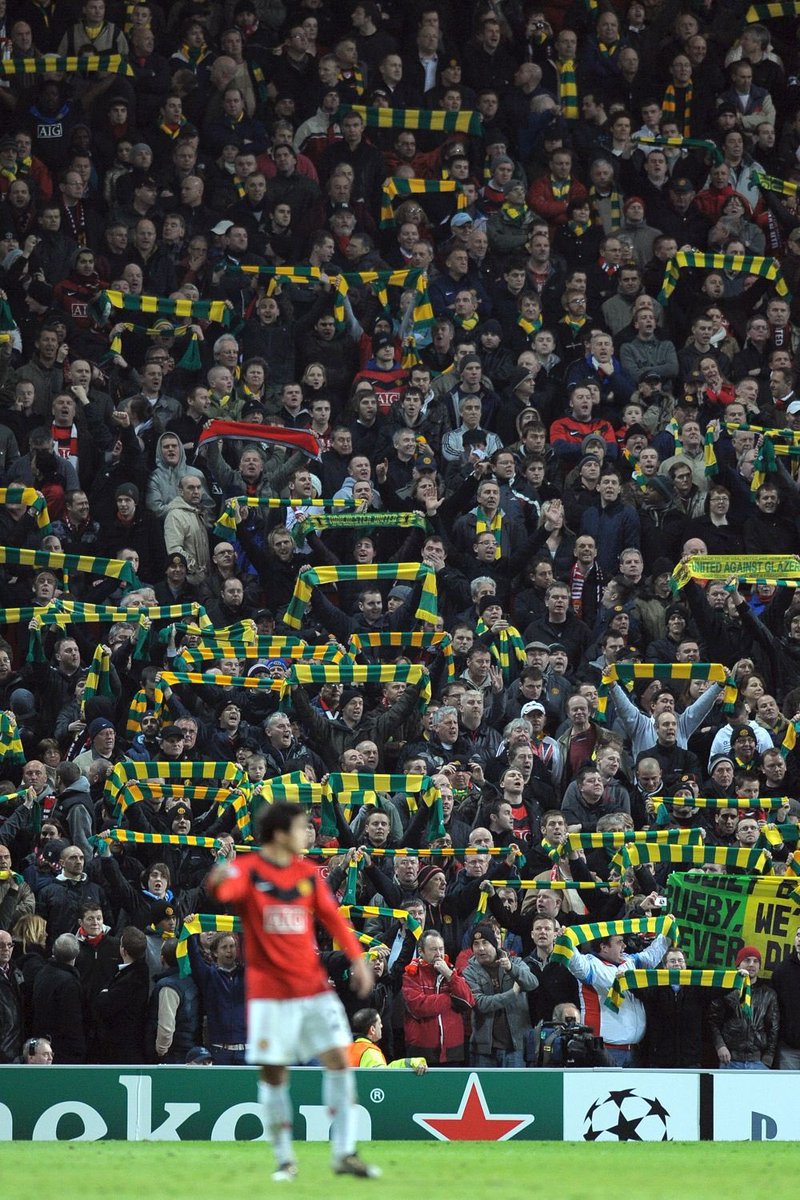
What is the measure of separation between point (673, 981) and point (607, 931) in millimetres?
569

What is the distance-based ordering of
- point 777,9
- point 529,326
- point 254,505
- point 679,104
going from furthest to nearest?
point 777,9, point 679,104, point 529,326, point 254,505

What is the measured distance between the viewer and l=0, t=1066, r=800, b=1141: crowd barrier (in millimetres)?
12750

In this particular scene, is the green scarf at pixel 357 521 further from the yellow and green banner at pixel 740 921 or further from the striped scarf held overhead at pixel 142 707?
the yellow and green banner at pixel 740 921

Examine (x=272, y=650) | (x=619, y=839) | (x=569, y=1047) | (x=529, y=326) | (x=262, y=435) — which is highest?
(x=529, y=326)

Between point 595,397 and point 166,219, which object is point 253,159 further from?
point 595,397

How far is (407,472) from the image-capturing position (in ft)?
64.2

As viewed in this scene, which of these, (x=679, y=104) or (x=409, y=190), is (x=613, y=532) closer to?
(x=409, y=190)

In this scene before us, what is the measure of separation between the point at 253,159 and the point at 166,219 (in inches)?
53.2

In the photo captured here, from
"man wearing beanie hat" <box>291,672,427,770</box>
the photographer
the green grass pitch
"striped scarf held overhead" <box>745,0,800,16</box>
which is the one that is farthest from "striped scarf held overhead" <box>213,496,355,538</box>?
"striped scarf held overhead" <box>745,0,800,16</box>

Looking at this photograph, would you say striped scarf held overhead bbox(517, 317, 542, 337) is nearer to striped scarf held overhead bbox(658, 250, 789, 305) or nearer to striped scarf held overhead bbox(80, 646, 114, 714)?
striped scarf held overhead bbox(658, 250, 789, 305)

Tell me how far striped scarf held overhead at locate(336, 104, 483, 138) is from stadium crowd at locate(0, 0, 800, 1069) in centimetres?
7

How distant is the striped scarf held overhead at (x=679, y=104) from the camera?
2434 cm

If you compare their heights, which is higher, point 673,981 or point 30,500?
point 30,500

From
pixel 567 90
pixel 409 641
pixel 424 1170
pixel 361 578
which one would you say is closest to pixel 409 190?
pixel 567 90
